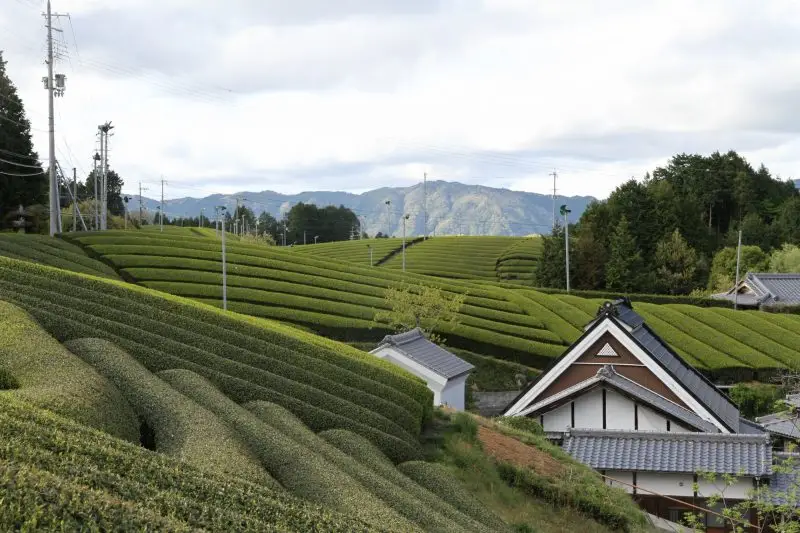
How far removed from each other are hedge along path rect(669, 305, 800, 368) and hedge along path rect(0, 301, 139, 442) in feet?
149

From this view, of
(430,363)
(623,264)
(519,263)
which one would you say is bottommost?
(430,363)

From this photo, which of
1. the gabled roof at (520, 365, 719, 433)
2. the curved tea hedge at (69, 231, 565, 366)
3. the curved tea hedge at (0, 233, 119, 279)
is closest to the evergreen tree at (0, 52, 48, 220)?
the curved tea hedge at (69, 231, 565, 366)

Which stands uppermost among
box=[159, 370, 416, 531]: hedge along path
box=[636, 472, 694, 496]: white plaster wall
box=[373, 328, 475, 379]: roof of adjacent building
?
box=[159, 370, 416, 531]: hedge along path

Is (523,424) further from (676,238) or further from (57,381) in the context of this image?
(676,238)

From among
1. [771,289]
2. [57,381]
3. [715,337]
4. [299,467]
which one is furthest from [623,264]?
[57,381]

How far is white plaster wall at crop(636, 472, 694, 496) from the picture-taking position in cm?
1853

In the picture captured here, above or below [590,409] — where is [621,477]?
below

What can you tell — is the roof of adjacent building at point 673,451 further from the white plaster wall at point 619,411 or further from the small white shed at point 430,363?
the small white shed at point 430,363

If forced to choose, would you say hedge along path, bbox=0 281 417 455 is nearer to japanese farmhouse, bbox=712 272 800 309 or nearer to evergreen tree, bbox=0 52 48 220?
evergreen tree, bbox=0 52 48 220

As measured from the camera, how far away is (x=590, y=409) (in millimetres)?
22594

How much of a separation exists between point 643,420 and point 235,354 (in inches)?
449

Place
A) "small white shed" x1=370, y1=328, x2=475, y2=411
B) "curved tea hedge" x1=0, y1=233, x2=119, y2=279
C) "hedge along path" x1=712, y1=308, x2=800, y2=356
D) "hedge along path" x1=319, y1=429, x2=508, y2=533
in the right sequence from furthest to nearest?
"hedge along path" x1=712, y1=308, x2=800, y2=356
"curved tea hedge" x1=0, y1=233, x2=119, y2=279
"small white shed" x1=370, y1=328, x2=475, y2=411
"hedge along path" x1=319, y1=429, x2=508, y2=533

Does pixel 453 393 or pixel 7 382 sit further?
pixel 453 393

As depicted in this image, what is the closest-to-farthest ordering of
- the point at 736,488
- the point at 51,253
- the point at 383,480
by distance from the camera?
the point at 383,480
the point at 736,488
the point at 51,253
